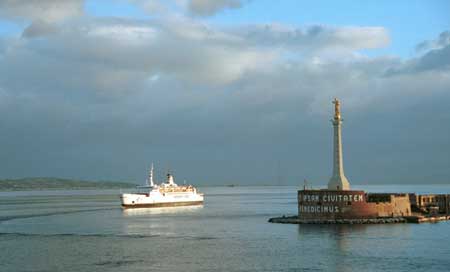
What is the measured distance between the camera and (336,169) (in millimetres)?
65750

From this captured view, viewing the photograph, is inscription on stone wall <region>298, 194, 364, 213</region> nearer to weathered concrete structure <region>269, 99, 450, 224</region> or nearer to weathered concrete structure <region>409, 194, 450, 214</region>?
weathered concrete structure <region>269, 99, 450, 224</region>

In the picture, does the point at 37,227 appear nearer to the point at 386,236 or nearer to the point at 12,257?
the point at 12,257

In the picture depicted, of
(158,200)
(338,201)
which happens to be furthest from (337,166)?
(158,200)

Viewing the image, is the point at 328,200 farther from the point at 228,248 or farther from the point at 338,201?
the point at 228,248

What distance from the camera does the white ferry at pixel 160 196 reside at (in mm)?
112625

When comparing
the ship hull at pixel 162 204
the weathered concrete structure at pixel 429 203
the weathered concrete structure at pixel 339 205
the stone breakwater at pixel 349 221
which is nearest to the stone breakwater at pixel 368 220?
the stone breakwater at pixel 349 221

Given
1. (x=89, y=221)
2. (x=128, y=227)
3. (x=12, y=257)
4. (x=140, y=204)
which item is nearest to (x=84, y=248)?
(x=12, y=257)

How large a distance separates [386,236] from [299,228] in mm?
9807

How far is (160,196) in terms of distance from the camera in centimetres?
11888

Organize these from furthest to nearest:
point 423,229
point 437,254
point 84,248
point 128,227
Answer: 1. point 128,227
2. point 423,229
3. point 84,248
4. point 437,254

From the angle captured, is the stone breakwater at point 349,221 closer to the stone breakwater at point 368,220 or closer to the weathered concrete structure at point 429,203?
the stone breakwater at point 368,220

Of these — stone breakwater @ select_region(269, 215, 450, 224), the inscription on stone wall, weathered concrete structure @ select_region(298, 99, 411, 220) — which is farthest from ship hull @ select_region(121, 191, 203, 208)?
the inscription on stone wall

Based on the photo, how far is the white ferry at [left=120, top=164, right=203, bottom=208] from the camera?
112625mm

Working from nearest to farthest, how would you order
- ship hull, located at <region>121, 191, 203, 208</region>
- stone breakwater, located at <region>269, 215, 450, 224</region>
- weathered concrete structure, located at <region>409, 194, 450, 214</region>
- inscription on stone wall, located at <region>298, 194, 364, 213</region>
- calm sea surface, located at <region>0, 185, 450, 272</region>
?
calm sea surface, located at <region>0, 185, 450, 272</region>
inscription on stone wall, located at <region>298, 194, 364, 213</region>
stone breakwater, located at <region>269, 215, 450, 224</region>
weathered concrete structure, located at <region>409, 194, 450, 214</region>
ship hull, located at <region>121, 191, 203, 208</region>
